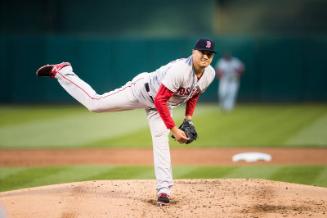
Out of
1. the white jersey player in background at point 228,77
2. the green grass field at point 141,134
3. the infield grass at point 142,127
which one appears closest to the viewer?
the green grass field at point 141,134

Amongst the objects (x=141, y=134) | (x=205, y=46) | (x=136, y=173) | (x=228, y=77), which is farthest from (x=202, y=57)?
(x=228, y=77)

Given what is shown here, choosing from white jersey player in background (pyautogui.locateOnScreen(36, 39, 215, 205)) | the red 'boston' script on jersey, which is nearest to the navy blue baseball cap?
A: white jersey player in background (pyautogui.locateOnScreen(36, 39, 215, 205))

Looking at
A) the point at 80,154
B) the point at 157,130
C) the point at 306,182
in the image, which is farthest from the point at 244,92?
the point at 157,130

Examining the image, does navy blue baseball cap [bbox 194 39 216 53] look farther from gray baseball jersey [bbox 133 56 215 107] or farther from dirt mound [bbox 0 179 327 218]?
dirt mound [bbox 0 179 327 218]

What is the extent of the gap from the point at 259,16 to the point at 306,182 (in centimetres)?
2017

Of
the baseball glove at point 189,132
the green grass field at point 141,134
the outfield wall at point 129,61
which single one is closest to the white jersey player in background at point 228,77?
the green grass field at point 141,134

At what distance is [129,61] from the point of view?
87.8ft

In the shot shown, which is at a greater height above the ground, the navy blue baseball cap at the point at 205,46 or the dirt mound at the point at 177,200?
the navy blue baseball cap at the point at 205,46

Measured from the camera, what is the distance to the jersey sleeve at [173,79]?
7254 millimetres

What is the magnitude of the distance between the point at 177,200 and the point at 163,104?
46.3 inches

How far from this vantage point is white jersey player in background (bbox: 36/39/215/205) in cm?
728

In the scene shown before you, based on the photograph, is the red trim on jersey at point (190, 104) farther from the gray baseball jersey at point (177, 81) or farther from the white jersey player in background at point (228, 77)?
the white jersey player in background at point (228, 77)

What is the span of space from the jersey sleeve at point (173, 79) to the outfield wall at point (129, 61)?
1947 centimetres

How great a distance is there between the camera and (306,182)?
377 inches
